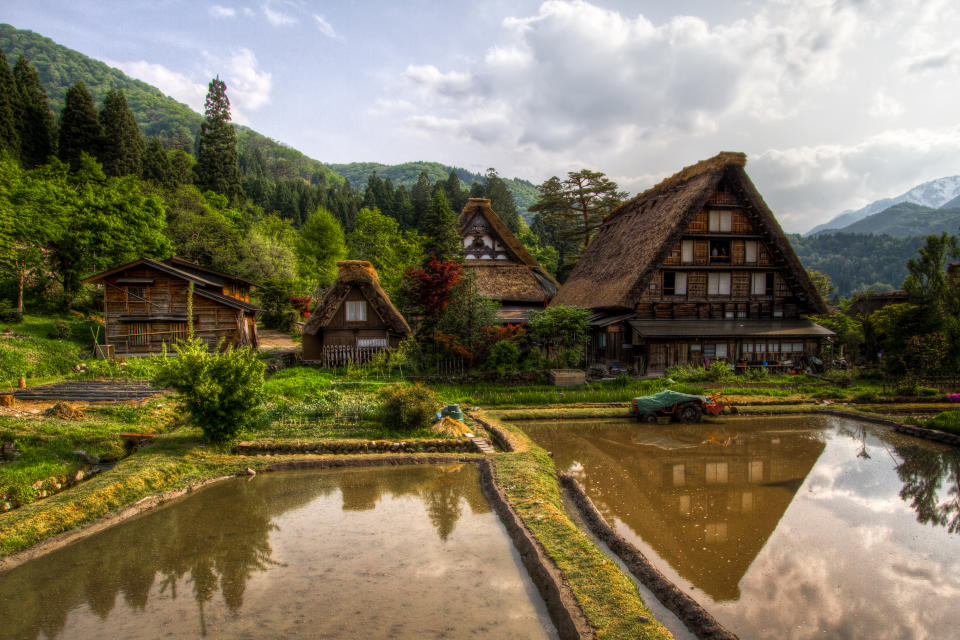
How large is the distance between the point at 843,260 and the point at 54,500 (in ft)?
402

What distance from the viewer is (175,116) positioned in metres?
135

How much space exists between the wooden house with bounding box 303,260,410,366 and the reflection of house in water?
36.7 ft

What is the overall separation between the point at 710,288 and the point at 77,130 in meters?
52.1

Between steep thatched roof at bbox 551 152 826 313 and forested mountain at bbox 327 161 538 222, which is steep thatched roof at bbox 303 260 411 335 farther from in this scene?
forested mountain at bbox 327 161 538 222

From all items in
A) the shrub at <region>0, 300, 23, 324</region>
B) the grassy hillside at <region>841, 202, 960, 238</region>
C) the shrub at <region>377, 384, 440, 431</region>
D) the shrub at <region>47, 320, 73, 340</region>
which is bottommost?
the shrub at <region>377, 384, 440, 431</region>

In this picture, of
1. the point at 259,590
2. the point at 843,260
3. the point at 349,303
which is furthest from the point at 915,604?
the point at 843,260

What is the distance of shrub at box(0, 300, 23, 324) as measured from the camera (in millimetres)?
22219

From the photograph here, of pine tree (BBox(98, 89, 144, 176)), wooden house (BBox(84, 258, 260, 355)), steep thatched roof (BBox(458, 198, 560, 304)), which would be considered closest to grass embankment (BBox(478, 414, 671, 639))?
wooden house (BBox(84, 258, 260, 355))

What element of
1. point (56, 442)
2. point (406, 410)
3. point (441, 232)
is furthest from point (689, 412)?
point (441, 232)

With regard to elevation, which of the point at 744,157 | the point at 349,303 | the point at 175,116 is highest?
the point at 175,116

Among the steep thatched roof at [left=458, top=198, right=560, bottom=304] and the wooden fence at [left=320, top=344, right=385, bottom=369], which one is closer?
the wooden fence at [left=320, top=344, right=385, bottom=369]

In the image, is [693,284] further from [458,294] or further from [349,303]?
[349,303]

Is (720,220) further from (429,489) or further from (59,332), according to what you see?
(59,332)

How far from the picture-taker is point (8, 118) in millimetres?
37812
